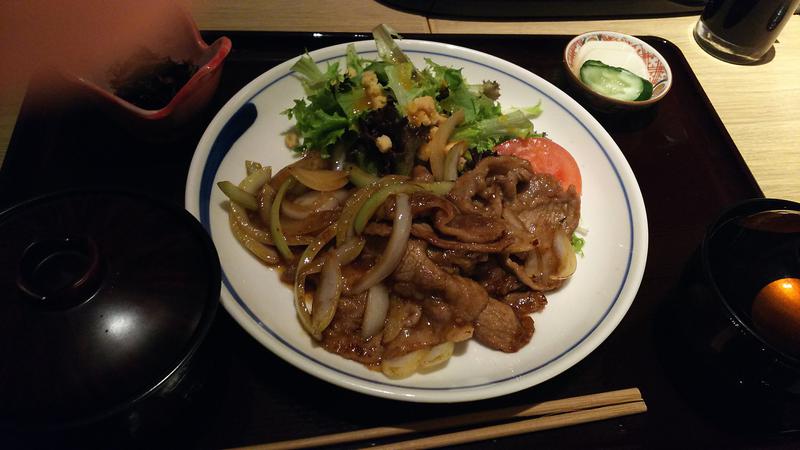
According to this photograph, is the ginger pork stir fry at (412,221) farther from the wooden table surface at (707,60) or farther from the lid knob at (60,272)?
the wooden table surface at (707,60)

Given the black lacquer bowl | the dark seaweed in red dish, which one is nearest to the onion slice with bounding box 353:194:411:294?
the black lacquer bowl

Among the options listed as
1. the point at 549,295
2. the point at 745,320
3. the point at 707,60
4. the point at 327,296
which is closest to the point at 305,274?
the point at 327,296

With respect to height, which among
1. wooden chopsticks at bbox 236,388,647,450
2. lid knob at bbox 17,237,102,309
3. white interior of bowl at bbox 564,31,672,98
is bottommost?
wooden chopsticks at bbox 236,388,647,450

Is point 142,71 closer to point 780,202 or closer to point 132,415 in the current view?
point 132,415

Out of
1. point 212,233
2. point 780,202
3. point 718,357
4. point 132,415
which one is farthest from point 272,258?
point 780,202

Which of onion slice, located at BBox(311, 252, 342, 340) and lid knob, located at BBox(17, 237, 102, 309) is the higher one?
lid knob, located at BBox(17, 237, 102, 309)

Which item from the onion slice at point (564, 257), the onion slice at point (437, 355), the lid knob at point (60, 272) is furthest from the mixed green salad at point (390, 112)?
the lid knob at point (60, 272)

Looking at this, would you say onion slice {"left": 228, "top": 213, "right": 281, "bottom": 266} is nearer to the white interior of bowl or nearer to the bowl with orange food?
the bowl with orange food
